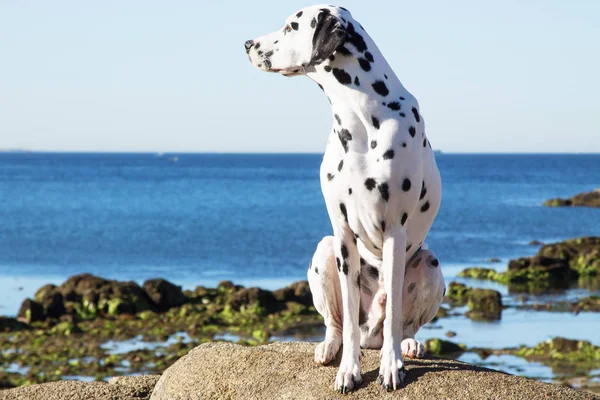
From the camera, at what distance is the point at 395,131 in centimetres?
614

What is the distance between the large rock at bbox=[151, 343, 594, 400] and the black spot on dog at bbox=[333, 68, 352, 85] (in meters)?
2.25

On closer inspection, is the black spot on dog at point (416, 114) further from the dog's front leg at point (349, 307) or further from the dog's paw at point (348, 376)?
the dog's paw at point (348, 376)

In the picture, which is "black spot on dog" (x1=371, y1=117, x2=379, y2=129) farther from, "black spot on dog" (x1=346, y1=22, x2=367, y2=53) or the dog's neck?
"black spot on dog" (x1=346, y1=22, x2=367, y2=53)

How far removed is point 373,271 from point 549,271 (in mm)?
24435

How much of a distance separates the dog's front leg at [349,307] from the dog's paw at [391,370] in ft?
0.66

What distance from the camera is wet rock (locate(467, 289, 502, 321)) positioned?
22438mm

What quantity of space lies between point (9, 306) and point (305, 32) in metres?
20.1

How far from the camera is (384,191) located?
6.18 m

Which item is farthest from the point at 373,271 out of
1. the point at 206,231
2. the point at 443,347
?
the point at 206,231

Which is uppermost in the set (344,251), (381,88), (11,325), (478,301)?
(381,88)

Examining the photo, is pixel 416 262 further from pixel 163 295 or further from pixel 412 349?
pixel 163 295

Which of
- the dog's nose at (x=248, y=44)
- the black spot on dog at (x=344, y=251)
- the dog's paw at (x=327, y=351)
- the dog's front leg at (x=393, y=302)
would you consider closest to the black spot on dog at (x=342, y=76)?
the dog's nose at (x=248, y=44)

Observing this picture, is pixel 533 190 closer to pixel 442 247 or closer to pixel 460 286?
pixel 442 247

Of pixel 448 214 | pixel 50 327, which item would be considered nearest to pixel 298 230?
pixel 448 214
